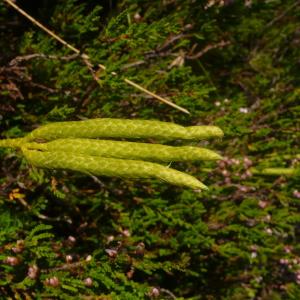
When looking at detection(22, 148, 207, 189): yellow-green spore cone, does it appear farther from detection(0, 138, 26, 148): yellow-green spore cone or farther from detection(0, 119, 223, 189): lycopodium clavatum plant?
detection(0, 138, 26, 148): yellow-green spore cone

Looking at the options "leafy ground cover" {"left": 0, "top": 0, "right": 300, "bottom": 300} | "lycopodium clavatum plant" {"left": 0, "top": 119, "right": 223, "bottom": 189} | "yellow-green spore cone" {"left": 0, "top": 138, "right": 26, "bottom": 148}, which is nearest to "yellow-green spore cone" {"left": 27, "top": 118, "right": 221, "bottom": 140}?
"lycopodium clavatum plant" {"left": 0, "top": 119, "right": 223, "bottom": 189}

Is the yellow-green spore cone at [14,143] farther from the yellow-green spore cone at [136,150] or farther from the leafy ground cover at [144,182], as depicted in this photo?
the leafy ground cover at [144,182]

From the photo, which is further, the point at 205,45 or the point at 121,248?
the point at 205,45

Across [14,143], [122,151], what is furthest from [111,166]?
[14,143]

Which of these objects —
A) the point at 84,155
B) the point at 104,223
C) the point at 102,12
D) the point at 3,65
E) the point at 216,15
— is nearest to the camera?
the point at 84,155

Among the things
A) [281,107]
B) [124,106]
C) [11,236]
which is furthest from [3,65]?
[281,107]

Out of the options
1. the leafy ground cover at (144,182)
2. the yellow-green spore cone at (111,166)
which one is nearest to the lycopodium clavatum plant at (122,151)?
the yellow-green spore cone at (111,166)

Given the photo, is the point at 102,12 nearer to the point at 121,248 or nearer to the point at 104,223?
the point at 104,223
